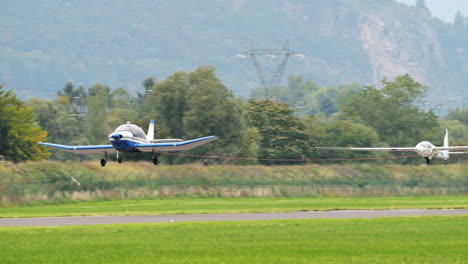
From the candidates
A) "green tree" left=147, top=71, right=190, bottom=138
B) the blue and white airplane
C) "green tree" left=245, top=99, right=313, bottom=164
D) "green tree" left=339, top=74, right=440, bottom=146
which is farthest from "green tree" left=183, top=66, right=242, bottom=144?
the blue and white airplane

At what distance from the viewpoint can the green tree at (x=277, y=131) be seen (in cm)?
10944

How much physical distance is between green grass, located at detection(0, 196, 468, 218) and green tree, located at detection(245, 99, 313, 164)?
98.0 feet

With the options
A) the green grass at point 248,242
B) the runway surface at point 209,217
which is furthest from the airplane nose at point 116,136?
the runway surface at point 209,217

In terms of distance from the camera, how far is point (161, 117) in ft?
365

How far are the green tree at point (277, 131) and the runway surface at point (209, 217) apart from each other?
4869 centimetres

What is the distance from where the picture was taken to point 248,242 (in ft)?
126

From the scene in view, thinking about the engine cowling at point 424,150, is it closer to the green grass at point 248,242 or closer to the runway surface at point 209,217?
the runway surface at point 209,217

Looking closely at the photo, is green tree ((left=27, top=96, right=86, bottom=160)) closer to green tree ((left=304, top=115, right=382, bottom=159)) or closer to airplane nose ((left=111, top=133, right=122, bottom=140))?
green tree ((left=304, top=115, right=382, bottom=159))

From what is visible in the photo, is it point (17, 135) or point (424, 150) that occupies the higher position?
point (17, 135)

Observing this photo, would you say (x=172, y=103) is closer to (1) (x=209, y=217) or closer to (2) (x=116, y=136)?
(1) (x=209, y=217)

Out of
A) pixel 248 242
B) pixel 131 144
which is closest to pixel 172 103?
pixel 131 144

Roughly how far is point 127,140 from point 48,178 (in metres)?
29.7

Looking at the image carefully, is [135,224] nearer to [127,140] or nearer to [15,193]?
[127,140]

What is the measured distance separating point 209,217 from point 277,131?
60.1 meters
